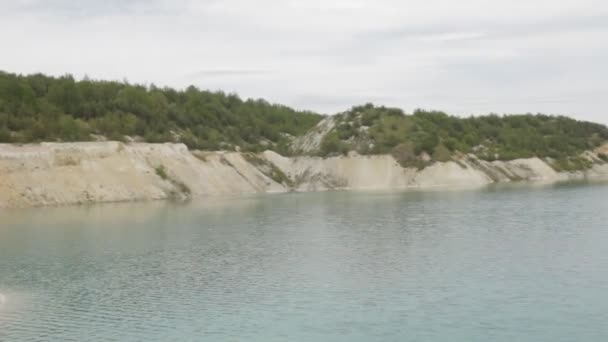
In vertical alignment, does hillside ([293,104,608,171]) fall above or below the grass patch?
above

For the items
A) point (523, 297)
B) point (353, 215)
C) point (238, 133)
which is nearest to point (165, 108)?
point (238, 133)

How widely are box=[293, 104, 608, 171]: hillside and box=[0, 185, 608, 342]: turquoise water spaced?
4712cm

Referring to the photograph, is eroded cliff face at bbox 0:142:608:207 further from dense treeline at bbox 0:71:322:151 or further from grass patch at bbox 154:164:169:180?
dense treeline at bbox 0:71:322:151

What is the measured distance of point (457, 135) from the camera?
11525 cm

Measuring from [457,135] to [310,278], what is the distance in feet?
299

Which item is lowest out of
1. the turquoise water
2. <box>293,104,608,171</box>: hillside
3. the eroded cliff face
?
the turquoise water

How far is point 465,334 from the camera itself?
19188 mm

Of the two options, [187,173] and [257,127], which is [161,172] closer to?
[187,173]

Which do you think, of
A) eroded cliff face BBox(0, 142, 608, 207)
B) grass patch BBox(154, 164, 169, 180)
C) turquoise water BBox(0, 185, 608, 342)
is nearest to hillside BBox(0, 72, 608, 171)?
eroded cliff face BBox(0, 142, 608, 207)

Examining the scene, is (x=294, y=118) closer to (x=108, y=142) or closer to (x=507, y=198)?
(x=108, y=142)

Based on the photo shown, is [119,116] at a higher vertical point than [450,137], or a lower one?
higher

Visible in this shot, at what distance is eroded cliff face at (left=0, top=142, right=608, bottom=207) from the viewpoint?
67688mm

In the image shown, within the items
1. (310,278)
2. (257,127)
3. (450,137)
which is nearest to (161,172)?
(257,127)

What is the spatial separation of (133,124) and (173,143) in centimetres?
496
